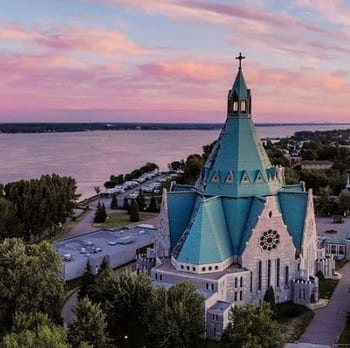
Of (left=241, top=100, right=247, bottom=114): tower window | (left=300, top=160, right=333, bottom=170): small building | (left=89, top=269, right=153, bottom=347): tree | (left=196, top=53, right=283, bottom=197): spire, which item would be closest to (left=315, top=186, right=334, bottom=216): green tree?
(left=196, top=53, right=283, bottom=197): spire

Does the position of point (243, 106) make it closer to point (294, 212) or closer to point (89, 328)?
point (294, 212)

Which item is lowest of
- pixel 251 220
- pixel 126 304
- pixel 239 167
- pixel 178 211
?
pixel 126 304

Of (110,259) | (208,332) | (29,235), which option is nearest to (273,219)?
(208,332)

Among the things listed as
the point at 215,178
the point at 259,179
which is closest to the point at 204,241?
the point at 215,178

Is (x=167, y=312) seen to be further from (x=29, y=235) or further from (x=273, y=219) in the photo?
(x=29, y=235)

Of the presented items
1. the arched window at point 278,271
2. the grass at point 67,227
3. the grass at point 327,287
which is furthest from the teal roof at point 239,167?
the grass at point 67,227

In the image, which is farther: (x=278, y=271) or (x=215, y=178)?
(x=215, y=178)
